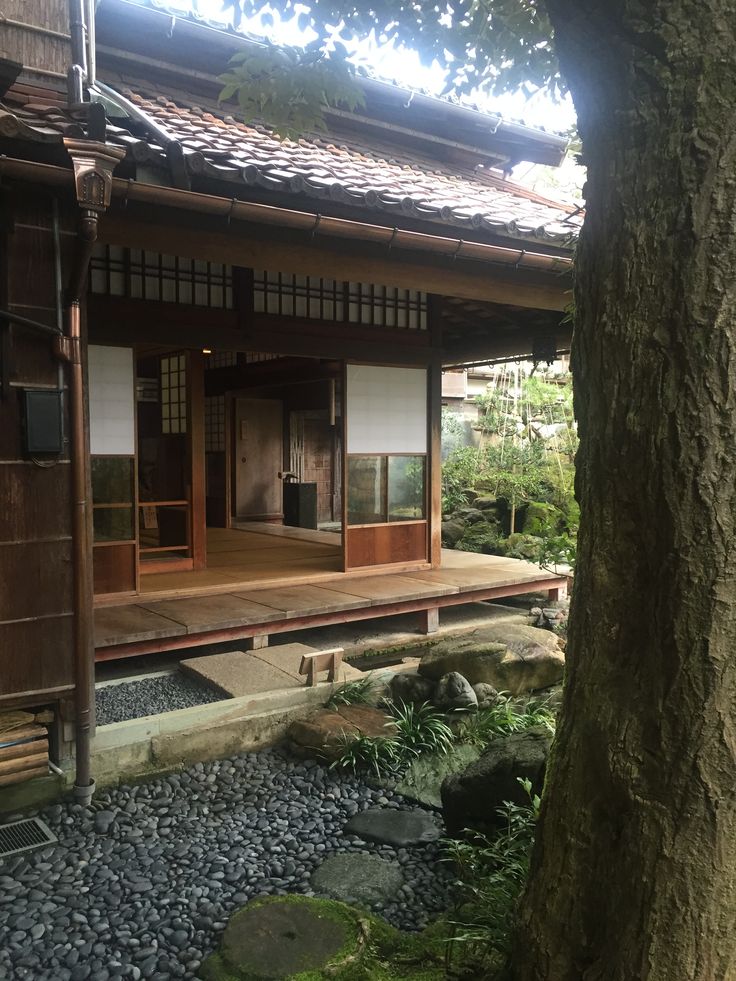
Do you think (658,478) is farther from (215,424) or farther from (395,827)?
(215,424)

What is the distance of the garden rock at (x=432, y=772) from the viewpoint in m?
4.12

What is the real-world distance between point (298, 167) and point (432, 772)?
3932 millimetres

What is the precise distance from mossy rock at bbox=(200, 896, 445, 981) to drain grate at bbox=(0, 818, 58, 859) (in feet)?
4.34

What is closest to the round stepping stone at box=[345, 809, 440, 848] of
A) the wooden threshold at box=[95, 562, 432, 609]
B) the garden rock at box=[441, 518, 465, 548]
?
the wooden threshold at box=[95, 562, 432, 609]

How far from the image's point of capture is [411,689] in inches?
204

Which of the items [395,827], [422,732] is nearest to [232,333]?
[422,732]

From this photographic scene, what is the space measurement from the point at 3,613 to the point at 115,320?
3.28 metres

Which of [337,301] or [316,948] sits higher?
[337,301]

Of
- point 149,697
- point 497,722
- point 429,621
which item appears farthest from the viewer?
point 429,621

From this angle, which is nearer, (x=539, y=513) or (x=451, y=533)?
(x=451, y=533)

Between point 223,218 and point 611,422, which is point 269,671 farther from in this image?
point 611,422

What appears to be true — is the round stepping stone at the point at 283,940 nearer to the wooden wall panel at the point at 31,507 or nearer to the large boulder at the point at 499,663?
the wooden wall panel at the point at 31,507

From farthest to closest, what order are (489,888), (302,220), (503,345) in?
1. (503,345)
2. (302,220)
3. (489,888)

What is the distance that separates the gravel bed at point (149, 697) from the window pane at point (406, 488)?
3.43 metres
